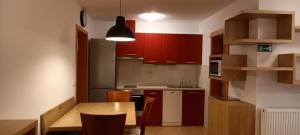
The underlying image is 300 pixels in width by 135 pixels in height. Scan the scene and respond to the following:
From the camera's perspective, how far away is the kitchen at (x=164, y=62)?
7.16 feet

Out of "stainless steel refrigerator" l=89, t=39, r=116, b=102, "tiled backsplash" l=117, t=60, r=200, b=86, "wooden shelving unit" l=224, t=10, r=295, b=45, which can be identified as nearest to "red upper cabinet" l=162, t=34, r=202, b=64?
"tiled backsplash" l=117, t=60, r=200, b=86

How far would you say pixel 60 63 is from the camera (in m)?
3.31

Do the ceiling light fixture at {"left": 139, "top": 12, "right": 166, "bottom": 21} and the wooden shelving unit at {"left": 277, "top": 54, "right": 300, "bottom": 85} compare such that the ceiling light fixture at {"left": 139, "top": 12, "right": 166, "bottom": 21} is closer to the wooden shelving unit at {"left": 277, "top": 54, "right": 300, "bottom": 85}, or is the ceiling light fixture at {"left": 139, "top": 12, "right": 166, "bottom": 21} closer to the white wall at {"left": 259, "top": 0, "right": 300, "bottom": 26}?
the white wall at {"left": 259, "top": 0, "right": 300, "bottom": 26}

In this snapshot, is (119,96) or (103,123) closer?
(103,123)

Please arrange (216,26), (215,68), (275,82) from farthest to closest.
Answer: (216,26) → (215,68) → (275,82)

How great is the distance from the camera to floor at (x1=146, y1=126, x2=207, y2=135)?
512cm

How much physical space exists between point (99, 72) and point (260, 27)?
10.7ft

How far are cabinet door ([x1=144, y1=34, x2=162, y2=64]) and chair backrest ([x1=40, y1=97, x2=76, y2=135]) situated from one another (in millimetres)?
2486

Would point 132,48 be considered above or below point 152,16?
below

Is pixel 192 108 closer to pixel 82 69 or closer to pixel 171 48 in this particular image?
pixel 171 48

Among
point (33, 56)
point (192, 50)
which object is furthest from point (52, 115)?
point (192, 50)

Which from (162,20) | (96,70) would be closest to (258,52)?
(162,20)

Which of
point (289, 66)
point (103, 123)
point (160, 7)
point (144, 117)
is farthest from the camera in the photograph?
point (160, 7)

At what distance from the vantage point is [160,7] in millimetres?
4383
